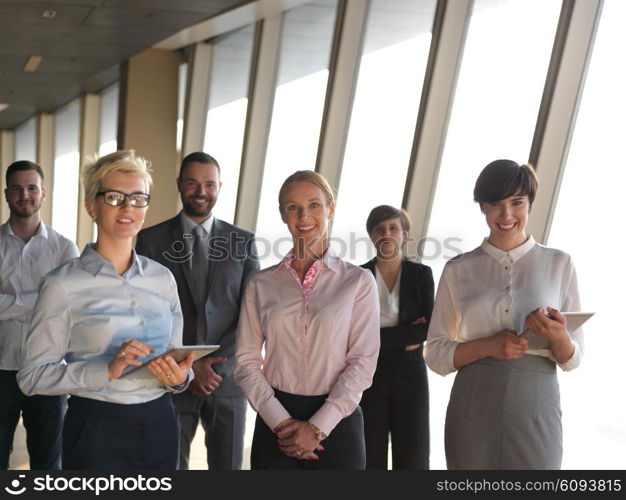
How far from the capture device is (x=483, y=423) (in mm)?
2707

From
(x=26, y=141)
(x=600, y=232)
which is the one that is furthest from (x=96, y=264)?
(x=26, y=141)

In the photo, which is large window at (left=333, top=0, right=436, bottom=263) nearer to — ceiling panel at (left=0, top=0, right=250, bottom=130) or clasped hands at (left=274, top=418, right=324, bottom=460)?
ceiling panel at (left=0, top=0, right=250, bottom=130)

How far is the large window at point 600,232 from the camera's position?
4.39m

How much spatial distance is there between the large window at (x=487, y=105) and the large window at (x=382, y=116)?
1.62ft

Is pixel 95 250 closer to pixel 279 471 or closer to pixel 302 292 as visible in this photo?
pixel 302 292

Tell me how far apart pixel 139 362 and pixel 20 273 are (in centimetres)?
201

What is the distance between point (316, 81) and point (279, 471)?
544cm

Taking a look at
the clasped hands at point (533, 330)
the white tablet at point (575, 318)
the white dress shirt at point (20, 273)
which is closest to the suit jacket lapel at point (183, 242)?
the white dress shirt at point (20, 273)

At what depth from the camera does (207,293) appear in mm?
3666

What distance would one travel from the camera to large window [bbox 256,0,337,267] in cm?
755

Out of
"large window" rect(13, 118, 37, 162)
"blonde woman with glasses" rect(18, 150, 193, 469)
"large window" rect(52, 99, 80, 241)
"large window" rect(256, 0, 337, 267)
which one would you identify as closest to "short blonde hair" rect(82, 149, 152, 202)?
"blonde woman with glasses" rect(18, 150, 193, 469)

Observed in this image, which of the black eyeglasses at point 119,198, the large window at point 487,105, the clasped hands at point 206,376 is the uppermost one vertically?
the large window at point 487,105

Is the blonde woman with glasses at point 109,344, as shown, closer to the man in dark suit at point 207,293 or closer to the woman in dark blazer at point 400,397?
the man in dark suit at point 207,293

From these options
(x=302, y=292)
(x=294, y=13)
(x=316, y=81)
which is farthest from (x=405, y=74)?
(x=302, y=292)
